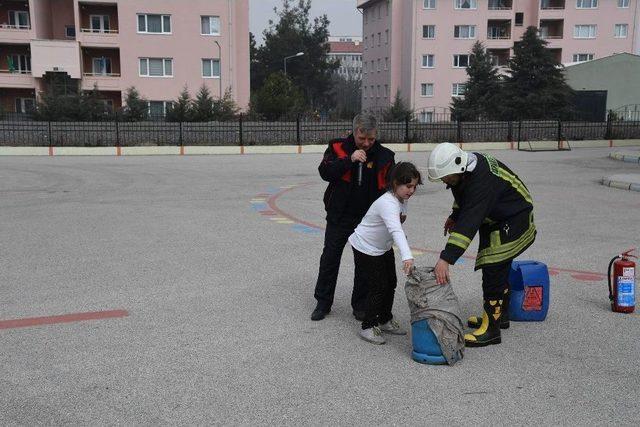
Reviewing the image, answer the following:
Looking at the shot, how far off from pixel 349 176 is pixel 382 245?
2.24 feet

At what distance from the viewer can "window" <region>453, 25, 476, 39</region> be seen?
198 feet

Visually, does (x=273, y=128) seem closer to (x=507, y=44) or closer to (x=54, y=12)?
(x=54, y=12)

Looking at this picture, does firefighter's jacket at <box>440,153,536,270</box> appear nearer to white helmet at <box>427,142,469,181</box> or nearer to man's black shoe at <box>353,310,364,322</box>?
white helmet at <box>427,142,469,181</box>

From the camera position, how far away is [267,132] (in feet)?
96.1

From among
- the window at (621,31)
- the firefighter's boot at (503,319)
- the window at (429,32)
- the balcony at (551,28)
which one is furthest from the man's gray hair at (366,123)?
the window at (621,31)

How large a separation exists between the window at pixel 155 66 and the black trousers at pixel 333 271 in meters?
44.0

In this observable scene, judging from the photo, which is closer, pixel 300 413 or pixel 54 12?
pixel 300 413

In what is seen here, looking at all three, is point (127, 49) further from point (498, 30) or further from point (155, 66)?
point (498, 30)

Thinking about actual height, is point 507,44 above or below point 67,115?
above

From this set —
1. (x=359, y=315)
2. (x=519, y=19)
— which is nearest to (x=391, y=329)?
(x=359, y=315)

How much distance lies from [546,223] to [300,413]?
766 cm

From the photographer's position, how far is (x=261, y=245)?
8.72 m

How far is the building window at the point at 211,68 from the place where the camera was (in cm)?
4709

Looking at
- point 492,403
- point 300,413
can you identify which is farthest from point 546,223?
point 300,413
